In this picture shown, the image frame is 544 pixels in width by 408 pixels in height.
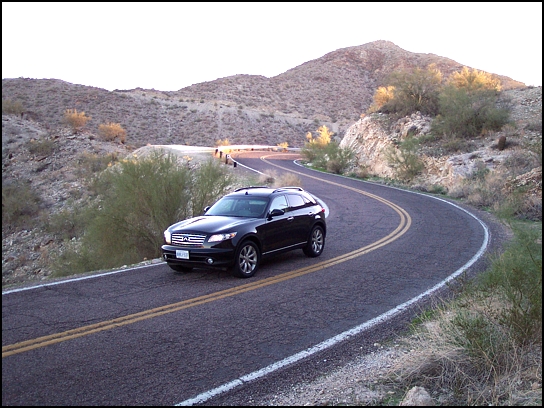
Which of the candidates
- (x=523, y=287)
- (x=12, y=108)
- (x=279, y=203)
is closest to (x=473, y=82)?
(x=279, y=203)

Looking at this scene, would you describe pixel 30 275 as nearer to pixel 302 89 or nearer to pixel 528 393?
pixel 528 393

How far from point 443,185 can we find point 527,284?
25.4 metres

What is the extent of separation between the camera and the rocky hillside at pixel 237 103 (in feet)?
203

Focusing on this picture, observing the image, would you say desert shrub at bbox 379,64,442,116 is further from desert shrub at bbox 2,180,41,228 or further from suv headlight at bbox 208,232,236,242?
suv headlight at bbox 208,232,236,242

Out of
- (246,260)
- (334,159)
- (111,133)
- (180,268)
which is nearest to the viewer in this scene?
(246,260)

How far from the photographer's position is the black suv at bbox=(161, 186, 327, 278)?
9.99m

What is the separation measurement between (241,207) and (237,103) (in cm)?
7263

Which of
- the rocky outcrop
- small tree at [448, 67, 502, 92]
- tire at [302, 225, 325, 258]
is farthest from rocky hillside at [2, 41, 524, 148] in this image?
tire at [302, 225, 325, 258]

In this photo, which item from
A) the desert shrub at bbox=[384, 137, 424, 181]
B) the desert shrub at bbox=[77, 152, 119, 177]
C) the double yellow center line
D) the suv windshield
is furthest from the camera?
the desert shrub at bbox=[77, 152, 119, 177]

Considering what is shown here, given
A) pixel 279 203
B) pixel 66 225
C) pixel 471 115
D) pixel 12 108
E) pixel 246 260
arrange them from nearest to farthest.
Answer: pixel 246 260 → pixel 279 203 → pixel 66 225 → pixel 471 115 → pixel 12 108

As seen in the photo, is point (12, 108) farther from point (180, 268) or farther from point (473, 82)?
point (180, 268)

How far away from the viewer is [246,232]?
34.2 feet

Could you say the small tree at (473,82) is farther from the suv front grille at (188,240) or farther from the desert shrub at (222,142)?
the suv front grille at (188,240)

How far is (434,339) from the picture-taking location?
5773mm
